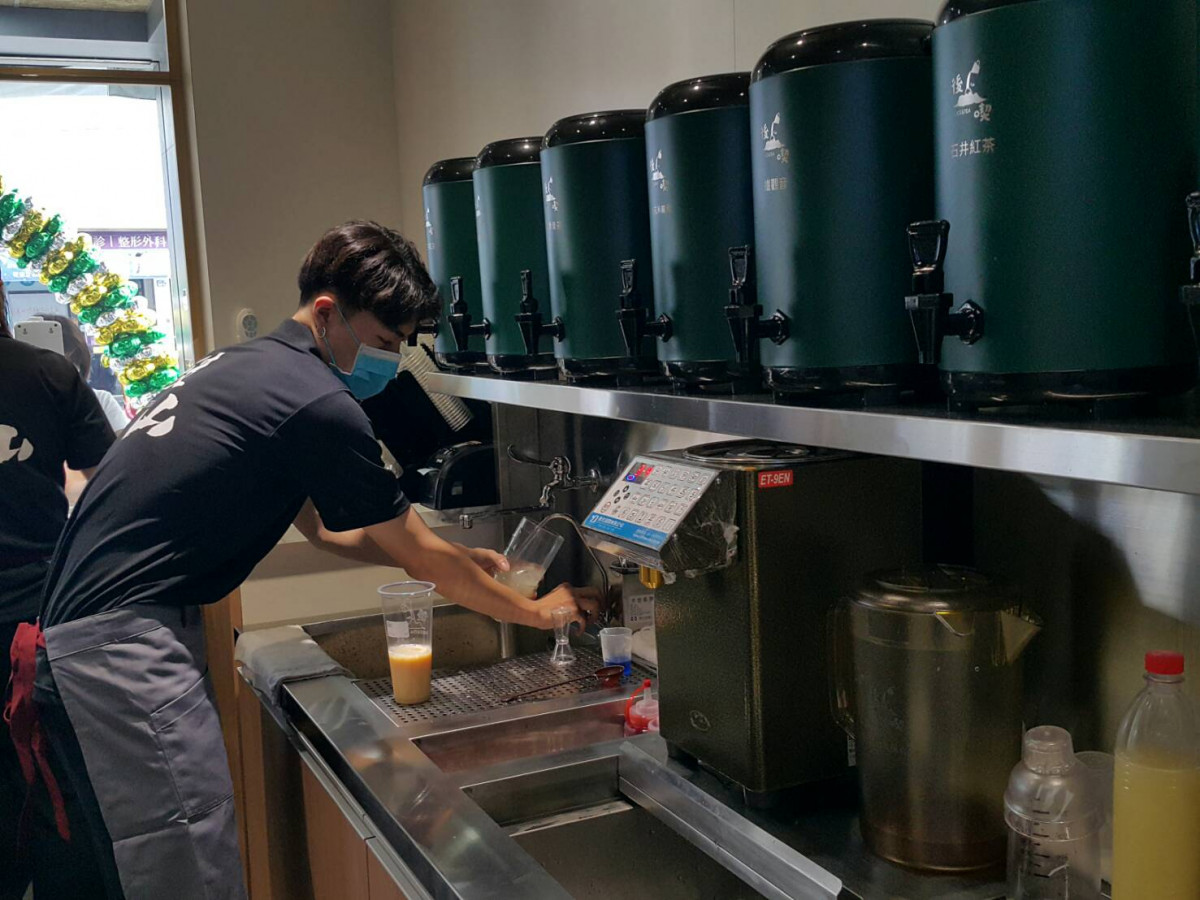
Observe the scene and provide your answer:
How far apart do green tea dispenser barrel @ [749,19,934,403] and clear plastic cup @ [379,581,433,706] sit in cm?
119

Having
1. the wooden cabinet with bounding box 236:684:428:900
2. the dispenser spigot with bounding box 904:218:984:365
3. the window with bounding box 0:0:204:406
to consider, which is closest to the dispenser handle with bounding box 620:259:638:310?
the dispenser spigot with bounding box 904:218:984:365

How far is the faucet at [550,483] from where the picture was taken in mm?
2309

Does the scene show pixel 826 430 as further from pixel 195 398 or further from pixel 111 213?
pixel 111 213

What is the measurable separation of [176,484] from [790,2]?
116cm

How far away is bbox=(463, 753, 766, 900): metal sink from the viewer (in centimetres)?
154

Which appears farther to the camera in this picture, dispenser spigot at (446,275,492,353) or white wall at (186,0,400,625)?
white wall at (186,0,400,625)

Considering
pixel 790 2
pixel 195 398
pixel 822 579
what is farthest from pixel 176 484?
pixel 790 2

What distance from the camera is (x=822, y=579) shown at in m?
1.31

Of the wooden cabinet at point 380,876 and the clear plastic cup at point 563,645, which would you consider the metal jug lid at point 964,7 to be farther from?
the clear plastic cup at point 563,645

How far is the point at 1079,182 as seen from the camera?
830 millimetres

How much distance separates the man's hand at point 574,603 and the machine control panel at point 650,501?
2.61ft

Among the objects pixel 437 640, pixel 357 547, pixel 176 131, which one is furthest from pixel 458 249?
pixel 176 131

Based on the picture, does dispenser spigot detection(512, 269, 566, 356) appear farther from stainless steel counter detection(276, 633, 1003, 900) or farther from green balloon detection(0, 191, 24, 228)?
green balloon detection(0, 191, 24, 228)

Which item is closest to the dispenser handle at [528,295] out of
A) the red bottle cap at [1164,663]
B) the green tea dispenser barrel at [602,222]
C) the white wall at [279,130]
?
the green tea dispenser barrel at [602,222]
